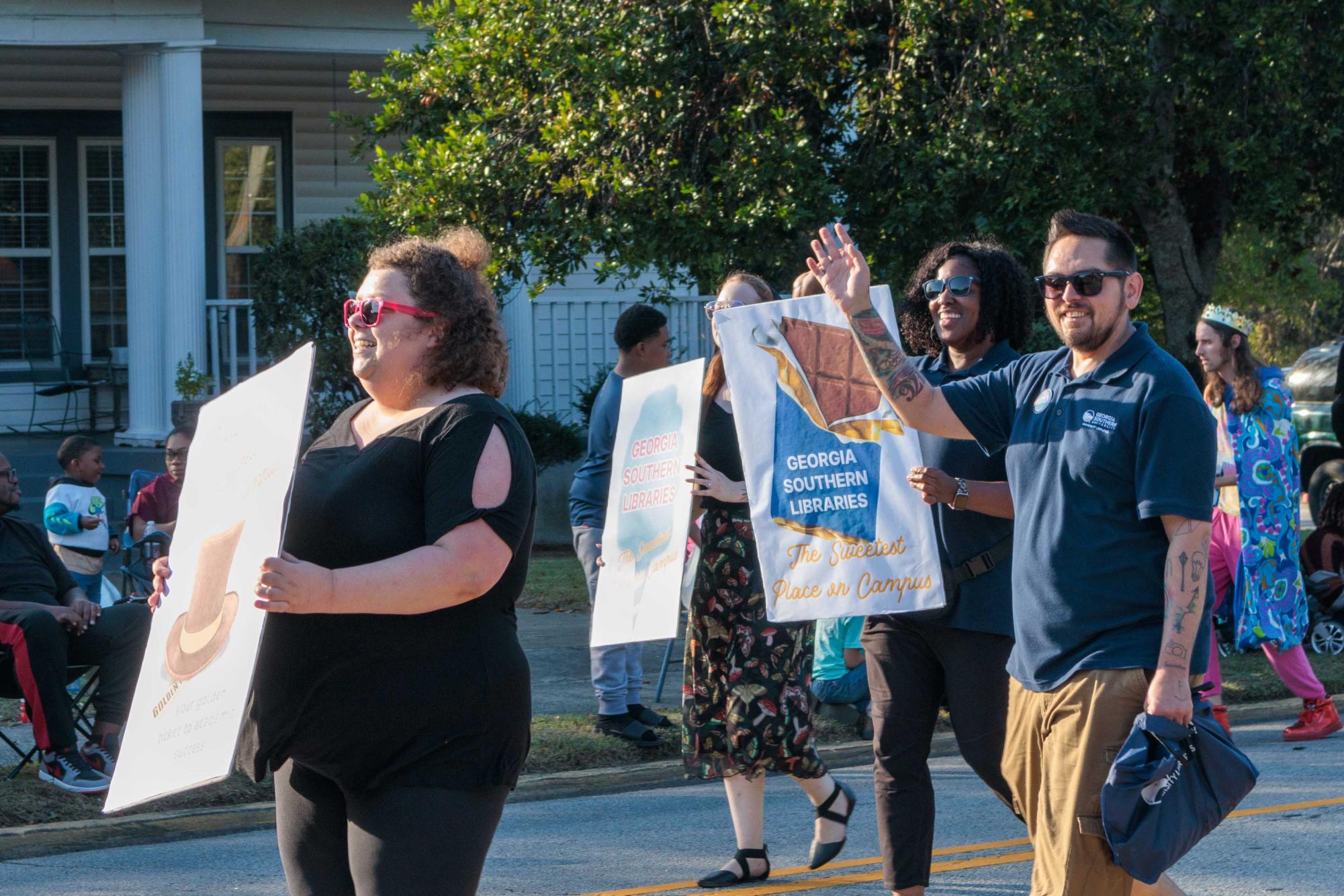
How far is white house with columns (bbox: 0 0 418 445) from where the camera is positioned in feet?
46.1

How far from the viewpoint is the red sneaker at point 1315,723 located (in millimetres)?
7965

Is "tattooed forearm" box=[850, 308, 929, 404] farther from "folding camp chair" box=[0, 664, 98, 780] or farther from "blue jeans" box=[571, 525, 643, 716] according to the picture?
"folding camp chair" box=[0, 664, 98, 780]

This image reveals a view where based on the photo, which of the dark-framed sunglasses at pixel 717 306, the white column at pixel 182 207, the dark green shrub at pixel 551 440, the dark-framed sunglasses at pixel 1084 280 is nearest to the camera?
the dark-framed sunglasses at pixel 1084 280

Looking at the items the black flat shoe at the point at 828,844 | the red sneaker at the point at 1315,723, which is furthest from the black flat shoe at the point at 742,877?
the red sneaker at the point at 1315,723

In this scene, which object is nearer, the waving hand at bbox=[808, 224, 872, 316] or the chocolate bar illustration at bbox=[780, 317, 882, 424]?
the waving hand at bbox=[808, 224, 872, 316]

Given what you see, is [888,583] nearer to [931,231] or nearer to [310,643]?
[310,643]

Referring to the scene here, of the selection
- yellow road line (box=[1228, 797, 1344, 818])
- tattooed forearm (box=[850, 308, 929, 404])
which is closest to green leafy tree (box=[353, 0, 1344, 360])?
yellow road line (box=[1228, 797, 1344, 818])

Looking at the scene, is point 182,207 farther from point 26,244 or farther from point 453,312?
point 453,312

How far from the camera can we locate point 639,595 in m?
6.00

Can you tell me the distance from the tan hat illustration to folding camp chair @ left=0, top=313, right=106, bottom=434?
14.1 metres

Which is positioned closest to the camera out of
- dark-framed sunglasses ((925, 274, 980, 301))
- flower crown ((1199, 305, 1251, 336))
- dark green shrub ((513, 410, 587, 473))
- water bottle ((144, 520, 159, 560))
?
dark-framed sunglasses ((925, 274, 980, 301))

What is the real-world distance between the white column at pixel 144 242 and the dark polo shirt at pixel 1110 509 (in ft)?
39.1

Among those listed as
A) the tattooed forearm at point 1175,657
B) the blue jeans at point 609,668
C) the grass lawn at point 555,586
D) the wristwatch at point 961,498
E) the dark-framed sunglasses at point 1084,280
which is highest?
the dark-framed sunglasses at point 1084,280

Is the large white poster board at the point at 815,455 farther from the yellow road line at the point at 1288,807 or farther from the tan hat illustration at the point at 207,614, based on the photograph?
the yellow road line at the point at 1288,807
